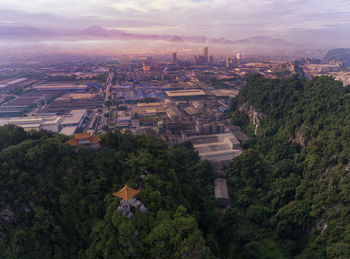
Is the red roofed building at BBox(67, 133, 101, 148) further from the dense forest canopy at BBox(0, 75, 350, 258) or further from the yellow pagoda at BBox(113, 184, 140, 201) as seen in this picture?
the yellow pagoda at BBox(113, 184, 140, 201)

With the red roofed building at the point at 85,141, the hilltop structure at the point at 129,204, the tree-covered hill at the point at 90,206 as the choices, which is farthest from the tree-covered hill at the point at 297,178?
the red roofed building at the point at 85,141

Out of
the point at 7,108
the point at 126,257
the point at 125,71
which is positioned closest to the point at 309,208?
the point at 126,257

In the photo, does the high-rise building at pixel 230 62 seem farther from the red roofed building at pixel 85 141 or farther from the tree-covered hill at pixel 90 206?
the red roofed building at pixel 85 141

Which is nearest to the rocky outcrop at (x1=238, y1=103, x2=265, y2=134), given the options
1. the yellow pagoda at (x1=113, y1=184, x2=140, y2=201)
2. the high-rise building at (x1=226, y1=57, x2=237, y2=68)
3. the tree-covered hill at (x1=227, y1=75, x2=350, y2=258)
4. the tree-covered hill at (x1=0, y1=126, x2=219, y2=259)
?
the tree-covered hill at (x1=227, y1=75, x2=350, y2=258)

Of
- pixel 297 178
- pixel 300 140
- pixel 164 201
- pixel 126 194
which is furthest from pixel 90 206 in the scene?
pixel 300 140

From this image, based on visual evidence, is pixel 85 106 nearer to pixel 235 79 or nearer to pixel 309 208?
pixel 309 208

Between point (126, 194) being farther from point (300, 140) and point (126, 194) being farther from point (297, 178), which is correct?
point (300, 140)

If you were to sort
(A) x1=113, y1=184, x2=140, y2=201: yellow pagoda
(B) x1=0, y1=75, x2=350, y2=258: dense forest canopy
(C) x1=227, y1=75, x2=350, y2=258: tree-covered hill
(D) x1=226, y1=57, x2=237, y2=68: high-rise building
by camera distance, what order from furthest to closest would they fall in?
(D) x1=226, y1=57, x2=237, y2=68: high-rise building < (C) x1=227, y1=75, x2=350, y2=258: tree-covered hill < (A) x1=113, y1=184, x2=140, y2=201: yellow pagoda < (B) x1=0, y1=75, x2=350, y2=258: dense forest canopy
